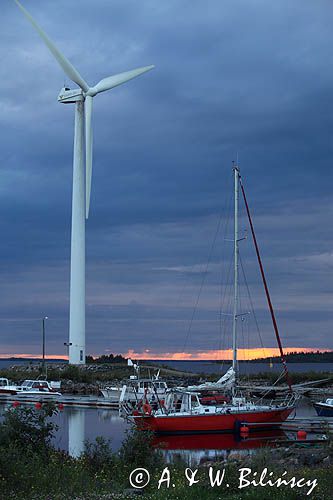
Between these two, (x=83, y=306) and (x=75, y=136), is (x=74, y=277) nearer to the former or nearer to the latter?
(x=83, y=306)

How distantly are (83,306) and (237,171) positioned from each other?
121 ft

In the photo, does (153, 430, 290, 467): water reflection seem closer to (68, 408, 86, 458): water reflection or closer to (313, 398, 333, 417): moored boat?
(68, 408, 86, 458): water reflection

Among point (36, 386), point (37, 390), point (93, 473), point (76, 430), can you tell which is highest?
point (36, 386)

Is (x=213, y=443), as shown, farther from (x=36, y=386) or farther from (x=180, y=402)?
(x=36, y=386)

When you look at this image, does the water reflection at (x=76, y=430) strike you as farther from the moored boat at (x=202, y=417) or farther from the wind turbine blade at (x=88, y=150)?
the wind turbine blade at (x=88, y=150)

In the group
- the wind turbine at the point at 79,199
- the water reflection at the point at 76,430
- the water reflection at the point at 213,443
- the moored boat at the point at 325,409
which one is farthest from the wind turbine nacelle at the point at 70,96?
the water reflection at the point at 213,443

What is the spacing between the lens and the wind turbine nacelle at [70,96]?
289 ft

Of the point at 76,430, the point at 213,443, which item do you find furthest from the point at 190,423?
the point at 76,430

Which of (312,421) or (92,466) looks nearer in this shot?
(92,466)

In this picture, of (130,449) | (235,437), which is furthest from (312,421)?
(130,449)

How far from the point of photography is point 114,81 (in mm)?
82562

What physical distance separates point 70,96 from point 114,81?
863 cm

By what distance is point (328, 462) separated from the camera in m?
28.8

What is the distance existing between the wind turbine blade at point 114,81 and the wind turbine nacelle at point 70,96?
11.1 feet
